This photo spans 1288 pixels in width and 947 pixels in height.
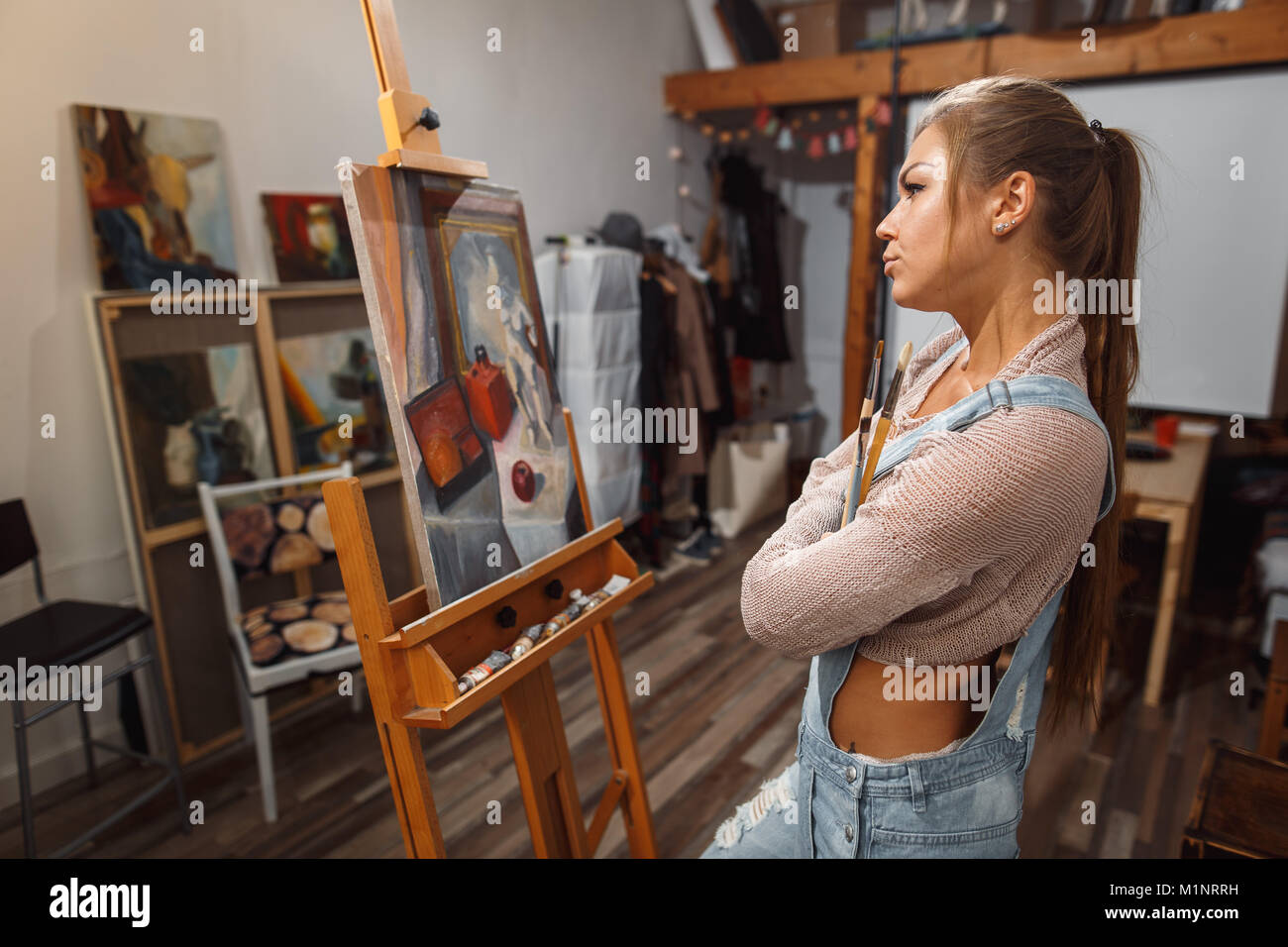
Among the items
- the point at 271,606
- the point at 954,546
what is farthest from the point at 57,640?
the point at 954,546

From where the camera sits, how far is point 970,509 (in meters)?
0.74

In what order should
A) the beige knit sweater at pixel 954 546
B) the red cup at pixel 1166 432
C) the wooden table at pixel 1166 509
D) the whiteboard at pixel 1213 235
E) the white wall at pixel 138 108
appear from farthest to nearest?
the red cup at pixel 1166 432
the whiteboard at pixel 1213 235
the wooden table at pixel 1166 509
the white wall at pixel 138 108
the beige knit sweater at pixel 954 546

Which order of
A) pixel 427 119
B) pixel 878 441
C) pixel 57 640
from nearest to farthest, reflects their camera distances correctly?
pixel 878 441, pixel 427 119, pixel 57 640

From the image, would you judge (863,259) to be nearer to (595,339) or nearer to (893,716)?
(595,339)

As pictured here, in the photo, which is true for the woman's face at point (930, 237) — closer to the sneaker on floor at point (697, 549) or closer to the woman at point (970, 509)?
the woman at point (970, 509)

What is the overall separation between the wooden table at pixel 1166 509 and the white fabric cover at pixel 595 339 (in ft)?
6.45

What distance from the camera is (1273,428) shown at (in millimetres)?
3498

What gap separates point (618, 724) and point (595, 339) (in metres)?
2.06

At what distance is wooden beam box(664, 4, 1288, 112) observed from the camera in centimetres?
278

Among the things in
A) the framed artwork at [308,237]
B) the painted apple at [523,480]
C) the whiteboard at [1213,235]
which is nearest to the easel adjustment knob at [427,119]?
the painted apple at [523,480]

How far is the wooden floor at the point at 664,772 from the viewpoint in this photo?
204cm

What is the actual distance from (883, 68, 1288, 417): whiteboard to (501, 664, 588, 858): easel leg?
8.85 ft
